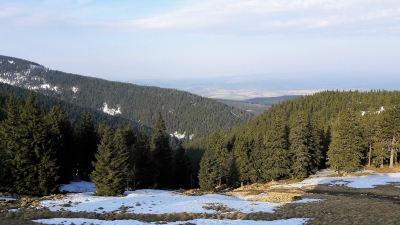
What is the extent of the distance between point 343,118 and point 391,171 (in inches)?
406

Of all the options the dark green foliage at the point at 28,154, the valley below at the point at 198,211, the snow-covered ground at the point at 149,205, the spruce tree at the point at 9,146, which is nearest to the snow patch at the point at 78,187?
the dark green foliage at the point at 28,154

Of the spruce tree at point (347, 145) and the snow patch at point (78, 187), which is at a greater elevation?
the spruce tree at point (347, 145)

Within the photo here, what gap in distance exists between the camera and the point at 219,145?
191ft

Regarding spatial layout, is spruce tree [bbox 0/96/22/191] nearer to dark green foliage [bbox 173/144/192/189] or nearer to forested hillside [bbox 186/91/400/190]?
forested hillside [bbox 186/91/400/190]

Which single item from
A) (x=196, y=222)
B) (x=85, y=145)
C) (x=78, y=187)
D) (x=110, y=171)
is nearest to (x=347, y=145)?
(x=110, y=171)

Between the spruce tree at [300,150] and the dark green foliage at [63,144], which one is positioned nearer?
the dark green foliage at [63,144]

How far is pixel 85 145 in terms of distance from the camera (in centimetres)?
5106

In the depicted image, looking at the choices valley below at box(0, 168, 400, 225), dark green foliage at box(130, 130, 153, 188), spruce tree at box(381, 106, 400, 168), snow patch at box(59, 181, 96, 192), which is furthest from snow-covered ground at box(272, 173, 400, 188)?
snow patch at box(59, 181, 96, 192)

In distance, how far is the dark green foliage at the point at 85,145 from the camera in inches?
1988

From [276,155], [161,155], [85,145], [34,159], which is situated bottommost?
[161,155]

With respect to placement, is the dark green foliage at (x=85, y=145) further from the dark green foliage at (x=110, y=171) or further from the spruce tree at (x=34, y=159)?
the dark green foliage at (x=110, y=171)

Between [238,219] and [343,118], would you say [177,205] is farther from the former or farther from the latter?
[343,118]

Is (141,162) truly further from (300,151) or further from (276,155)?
(300,151)

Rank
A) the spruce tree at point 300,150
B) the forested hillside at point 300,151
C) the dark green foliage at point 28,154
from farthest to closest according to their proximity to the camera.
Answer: the spruce tree at point 300,150, the forested hillside at point 300,151, the dark green foliage at point 28,154
